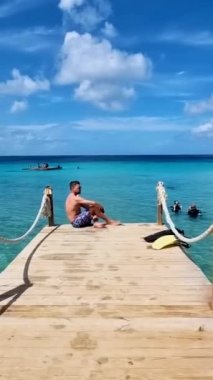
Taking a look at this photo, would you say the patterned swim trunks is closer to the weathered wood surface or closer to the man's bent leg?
the man's bent leg

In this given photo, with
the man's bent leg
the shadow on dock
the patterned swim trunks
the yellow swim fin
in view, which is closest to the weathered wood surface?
the shadow on dock

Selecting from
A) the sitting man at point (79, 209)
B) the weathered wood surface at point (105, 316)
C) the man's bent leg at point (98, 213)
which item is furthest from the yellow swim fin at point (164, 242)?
the man's bent leg at point (98, 213)

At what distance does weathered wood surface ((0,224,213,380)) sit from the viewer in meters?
3.65

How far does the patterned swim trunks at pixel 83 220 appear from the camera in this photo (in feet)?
37.1

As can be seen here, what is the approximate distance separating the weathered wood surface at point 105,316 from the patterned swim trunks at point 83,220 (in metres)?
2.81

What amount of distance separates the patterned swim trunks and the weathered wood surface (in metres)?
2.81

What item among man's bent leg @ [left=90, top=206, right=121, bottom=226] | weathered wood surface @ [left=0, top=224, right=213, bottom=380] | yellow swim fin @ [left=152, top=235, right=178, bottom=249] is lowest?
weathered wood surface @ [left=0, top=224, right=213, bottom=380]

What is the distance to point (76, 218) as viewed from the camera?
1143 centimetres

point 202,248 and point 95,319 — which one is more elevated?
point 95,319

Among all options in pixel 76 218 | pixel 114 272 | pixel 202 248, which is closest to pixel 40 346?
pixel 114 272

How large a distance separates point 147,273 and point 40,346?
308 centimetres

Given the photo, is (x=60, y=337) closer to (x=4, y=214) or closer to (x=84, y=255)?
(x=84, y=255)

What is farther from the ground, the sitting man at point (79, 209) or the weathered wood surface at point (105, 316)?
the sitting man at point (79, 209)

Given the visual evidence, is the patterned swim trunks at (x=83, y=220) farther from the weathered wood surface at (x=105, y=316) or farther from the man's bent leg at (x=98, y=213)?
the weathered wood surface at (x=105, y=316)
